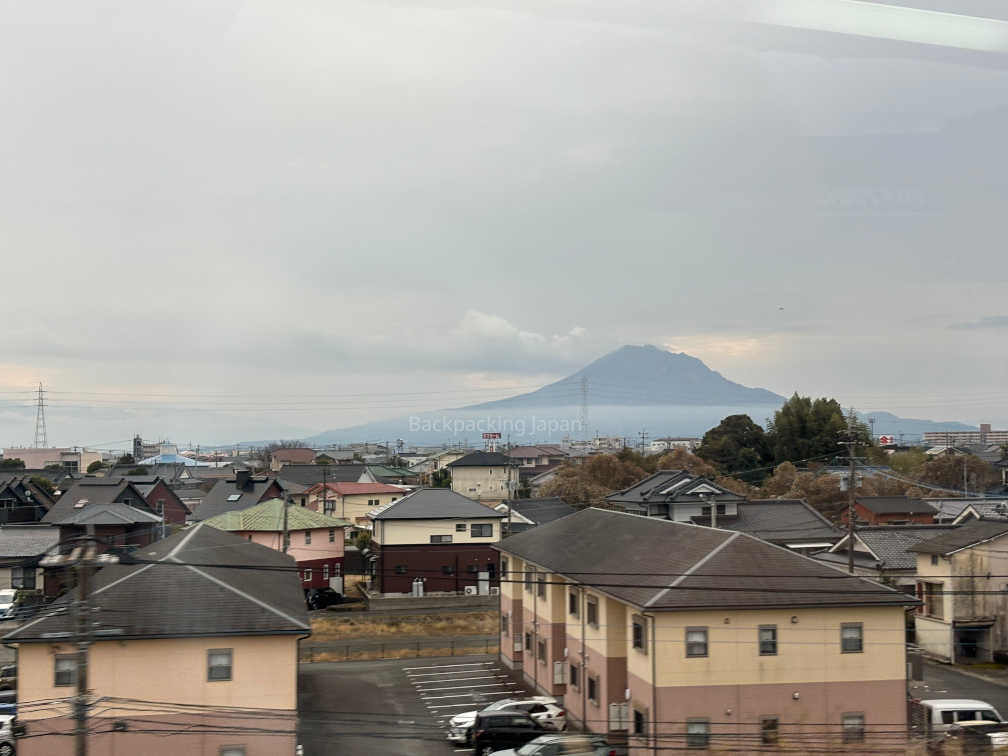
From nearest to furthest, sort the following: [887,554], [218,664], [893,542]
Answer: [218,664]
[887,554]
[893,542]

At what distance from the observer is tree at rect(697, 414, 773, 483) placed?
151ft

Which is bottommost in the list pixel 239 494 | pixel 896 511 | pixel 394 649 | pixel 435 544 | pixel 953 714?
pixel 394 649

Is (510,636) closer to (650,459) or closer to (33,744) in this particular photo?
(33,744)

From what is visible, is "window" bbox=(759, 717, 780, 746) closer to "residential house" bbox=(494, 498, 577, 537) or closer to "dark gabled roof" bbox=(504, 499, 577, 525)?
"residential house" bbox=(494, 498, 577, 537)

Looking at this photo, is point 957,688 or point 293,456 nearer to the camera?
point 957,688

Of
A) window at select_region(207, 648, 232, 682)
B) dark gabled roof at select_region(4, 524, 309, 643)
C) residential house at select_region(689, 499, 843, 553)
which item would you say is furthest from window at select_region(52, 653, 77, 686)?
residential house at select_region(689, 499, 843, 553)

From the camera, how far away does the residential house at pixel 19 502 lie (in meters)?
32.8

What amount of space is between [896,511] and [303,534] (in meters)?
18.7

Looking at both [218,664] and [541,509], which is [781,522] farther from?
[218,664]

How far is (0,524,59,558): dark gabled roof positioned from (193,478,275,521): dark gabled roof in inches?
250

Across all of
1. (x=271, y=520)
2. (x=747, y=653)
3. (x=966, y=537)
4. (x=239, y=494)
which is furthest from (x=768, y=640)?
(x=239, y=494)

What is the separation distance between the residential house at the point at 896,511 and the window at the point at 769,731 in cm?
2060

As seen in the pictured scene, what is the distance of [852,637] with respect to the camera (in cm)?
1084

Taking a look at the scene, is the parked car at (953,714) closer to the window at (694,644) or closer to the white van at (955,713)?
the white van at (955,713)
